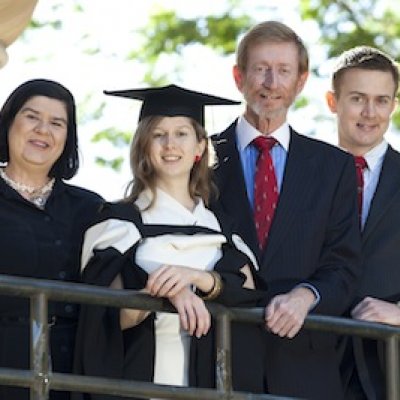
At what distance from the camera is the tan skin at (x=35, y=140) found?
9.59m

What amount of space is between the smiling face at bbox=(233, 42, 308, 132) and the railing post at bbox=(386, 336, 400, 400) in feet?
3.83

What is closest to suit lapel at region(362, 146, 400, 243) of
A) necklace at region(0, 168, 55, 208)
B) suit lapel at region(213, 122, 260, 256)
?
suit lapel at region(213, 122, 260, 256)

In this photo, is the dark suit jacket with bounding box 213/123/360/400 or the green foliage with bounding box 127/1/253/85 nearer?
the dark suit jacket with bounding box 213/123/360/400

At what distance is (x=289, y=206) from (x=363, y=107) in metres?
0.85

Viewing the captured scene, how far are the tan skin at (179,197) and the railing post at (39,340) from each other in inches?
17.6

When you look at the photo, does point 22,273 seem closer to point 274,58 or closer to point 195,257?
point 195,257

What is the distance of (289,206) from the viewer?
9.84m

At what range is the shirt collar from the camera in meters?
10.1

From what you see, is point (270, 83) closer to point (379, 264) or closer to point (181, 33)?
point (379, 264)

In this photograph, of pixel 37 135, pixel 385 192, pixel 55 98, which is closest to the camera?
pixel 37 135

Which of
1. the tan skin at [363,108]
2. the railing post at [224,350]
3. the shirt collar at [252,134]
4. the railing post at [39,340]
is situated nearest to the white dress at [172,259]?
the railing post at [224,350]

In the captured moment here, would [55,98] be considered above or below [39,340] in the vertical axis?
above

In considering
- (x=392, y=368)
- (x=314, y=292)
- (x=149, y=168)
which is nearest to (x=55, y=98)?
(x=149, y=168)

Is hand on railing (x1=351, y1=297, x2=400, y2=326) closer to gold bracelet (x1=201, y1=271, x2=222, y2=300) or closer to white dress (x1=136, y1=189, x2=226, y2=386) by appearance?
white dress (x1=136, y1=189, x2=226, y2=386)
